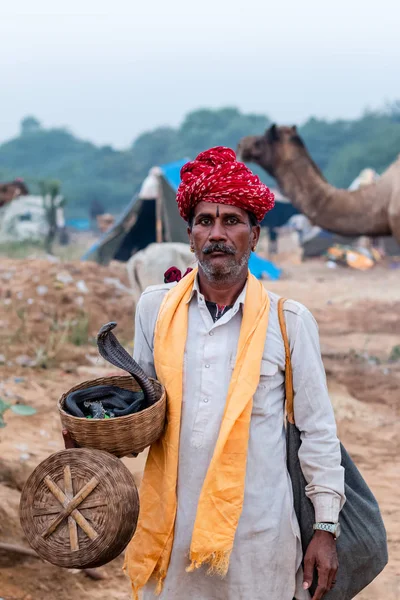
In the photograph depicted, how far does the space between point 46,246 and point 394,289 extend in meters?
11.3

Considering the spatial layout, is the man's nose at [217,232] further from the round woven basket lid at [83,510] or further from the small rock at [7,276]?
the small rock at [7,276]

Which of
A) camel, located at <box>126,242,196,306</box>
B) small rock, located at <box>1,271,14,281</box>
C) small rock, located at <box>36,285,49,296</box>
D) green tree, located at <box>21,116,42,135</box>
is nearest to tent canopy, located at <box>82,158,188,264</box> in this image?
small rock, located at <box>1,271,14,281</box>

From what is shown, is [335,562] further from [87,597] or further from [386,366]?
[386,366]

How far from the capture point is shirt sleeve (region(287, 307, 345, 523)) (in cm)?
205

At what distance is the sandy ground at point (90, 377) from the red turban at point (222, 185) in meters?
2.12

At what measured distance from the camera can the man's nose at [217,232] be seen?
2.05m

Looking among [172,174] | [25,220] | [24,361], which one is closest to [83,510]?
[24,361]

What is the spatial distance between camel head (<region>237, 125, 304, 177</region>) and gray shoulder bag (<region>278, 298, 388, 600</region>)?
699cm

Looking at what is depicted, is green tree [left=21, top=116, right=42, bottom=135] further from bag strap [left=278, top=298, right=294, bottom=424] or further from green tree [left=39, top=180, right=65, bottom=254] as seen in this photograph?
bag strap [left=278, top=298, right=294, bottom=424]

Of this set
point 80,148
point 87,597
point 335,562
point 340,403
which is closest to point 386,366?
point 340,403

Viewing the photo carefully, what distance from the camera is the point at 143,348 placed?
86.9 inches

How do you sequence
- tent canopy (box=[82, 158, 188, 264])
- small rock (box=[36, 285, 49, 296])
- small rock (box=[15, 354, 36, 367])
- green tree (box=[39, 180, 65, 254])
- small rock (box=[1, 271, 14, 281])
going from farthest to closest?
green tree (box=[39, 180, 65, 254]) < tent canopy (box=[82, 158, 188, 264]) < small rock (box=[1, 271, 14, 281]) < small rock (box=[36, 285, 49, 296]) < small rock (box=[15, 354, 36, 367])

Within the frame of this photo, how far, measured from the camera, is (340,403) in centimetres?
652

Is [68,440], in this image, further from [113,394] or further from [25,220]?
[25,220]
